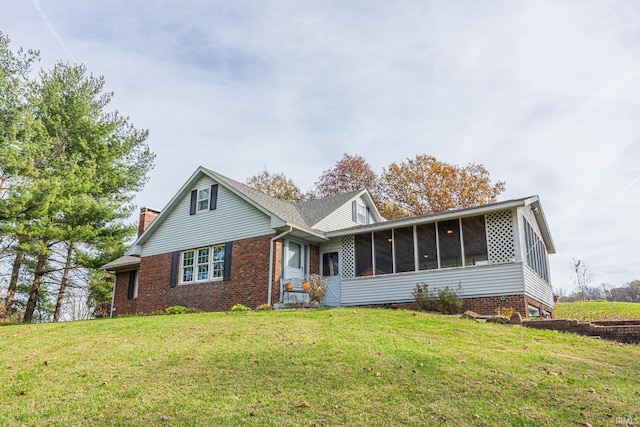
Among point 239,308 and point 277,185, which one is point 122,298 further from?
point 277,185

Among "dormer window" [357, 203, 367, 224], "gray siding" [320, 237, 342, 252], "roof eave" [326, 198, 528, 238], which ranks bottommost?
"gray siding" [320, 237, 342, 252]

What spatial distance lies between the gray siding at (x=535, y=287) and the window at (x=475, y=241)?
130cm

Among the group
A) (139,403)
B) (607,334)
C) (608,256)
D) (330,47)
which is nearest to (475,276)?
(607,334)

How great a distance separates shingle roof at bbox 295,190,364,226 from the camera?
62.6ft

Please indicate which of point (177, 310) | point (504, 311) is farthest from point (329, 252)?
point (504, 311)

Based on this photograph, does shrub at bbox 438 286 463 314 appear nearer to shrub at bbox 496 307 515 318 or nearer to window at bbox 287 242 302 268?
shrub at bbox 496 307 515 318

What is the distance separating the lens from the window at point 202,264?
58.0 feet

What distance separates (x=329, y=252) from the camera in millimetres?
17812

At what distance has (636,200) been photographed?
58.1 feet

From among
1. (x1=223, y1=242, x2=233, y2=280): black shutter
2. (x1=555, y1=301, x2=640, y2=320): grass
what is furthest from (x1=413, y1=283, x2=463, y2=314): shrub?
(x1=223, y1=242, x2=233, y2=280): black shutter

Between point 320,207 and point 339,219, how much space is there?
1230mm

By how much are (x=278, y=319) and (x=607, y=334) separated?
24.0ft

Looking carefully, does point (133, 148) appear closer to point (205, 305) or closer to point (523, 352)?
point (205, 305)

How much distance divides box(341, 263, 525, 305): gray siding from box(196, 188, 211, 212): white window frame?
6.21 metres
